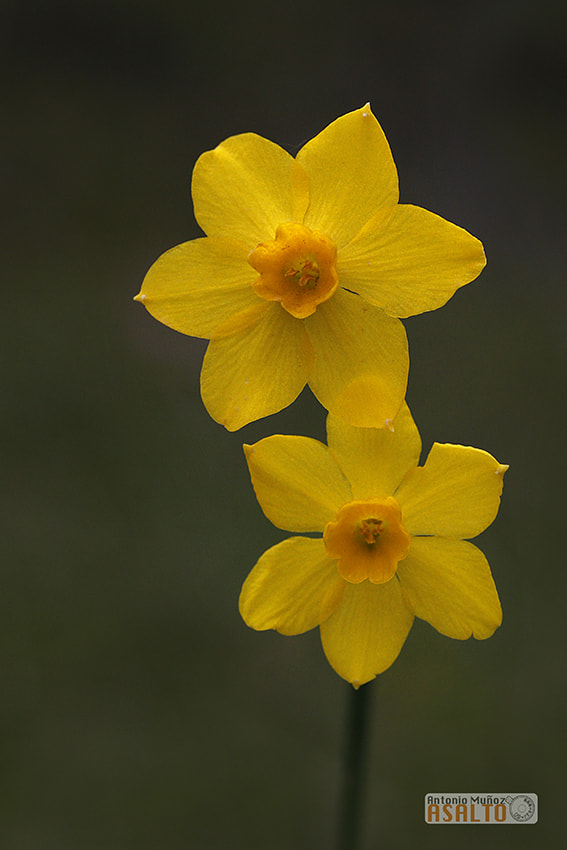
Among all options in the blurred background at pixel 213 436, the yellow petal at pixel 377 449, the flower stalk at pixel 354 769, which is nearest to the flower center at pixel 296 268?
the yellow petal at pixel 377 449

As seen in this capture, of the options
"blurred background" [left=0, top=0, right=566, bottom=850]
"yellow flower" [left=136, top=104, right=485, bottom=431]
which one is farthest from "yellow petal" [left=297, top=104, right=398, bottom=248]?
"blurred background" [left=0, top=0, right=566, bottom=850]

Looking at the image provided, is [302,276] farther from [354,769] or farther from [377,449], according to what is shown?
[354,769]

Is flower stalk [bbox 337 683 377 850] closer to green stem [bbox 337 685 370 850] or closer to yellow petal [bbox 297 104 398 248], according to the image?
green stem [bbox 337 685 370 850]

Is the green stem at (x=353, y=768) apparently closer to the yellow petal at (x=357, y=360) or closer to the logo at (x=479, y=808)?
the logo at (x=479, y=808)

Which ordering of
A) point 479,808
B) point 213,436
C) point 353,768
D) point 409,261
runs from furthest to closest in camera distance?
point 213,436, point 479,808, point 353,768, point 409,261

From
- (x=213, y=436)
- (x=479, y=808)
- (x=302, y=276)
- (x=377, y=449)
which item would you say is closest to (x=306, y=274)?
(x=302, y=276)

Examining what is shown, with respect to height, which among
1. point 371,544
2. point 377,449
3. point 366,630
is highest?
point 377,449

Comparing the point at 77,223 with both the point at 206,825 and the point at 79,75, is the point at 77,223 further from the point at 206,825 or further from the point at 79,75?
the point at 206,825
